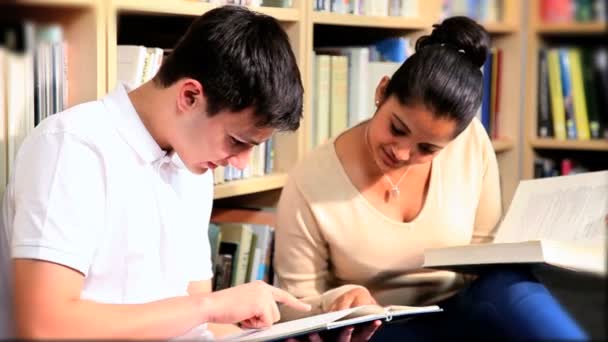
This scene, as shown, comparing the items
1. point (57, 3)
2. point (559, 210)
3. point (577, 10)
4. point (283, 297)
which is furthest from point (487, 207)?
point (57, 3)

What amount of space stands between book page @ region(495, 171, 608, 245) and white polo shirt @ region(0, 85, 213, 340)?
0.55 meters

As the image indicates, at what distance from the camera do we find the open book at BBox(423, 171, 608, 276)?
1208 millimetres

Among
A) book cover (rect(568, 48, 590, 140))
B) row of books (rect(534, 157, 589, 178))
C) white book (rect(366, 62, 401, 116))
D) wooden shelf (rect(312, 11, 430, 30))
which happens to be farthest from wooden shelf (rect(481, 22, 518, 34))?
white book (rect(366, 62, 401, 116))

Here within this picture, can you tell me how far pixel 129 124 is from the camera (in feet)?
3.36

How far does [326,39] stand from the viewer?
1917 millimetres

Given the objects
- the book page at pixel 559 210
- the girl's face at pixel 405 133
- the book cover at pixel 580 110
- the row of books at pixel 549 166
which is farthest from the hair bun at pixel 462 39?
the row of books at pixel 549 166

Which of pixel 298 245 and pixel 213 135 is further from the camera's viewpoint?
pixel 298 245

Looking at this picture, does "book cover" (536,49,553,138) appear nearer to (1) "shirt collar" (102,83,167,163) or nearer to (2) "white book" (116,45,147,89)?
(2) "white book" (116,45,147,89)

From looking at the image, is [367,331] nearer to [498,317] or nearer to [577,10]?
[498,317]

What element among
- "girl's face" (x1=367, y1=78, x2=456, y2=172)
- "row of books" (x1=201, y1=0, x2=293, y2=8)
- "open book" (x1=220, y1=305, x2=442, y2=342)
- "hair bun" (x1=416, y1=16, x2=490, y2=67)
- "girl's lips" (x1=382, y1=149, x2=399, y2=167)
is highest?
"row of books" (x1=201, y1=0, x2=293, y2=8)

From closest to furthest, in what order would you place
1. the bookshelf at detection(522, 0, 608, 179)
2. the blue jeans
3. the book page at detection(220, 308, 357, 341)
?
the blue jeans
the book page at detection(220, 308, 357, 341)
the bookshelf at detection(522, 0, 608, 179)

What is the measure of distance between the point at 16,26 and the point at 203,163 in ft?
2.11

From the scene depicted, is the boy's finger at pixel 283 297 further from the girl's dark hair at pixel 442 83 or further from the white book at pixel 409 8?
the white book at pixel 409 8

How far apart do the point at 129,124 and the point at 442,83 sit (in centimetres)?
55
